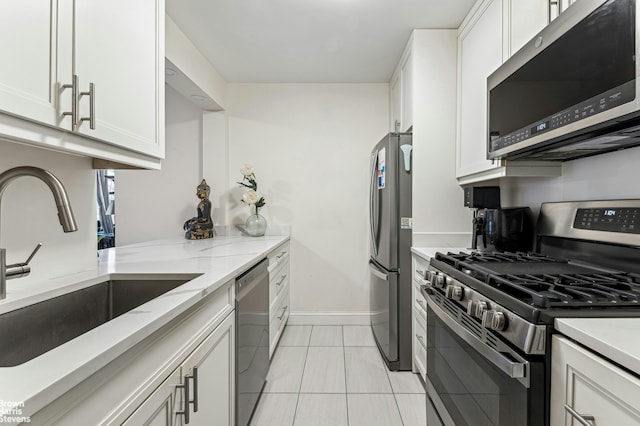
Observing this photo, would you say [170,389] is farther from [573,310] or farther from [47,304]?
[573,310]

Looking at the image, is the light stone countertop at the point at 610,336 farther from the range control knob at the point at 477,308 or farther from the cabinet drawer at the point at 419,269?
the cabinet drawer at the point at 419,269

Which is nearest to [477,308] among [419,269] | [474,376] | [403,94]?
[474,376]

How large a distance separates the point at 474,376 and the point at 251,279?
1.13 m

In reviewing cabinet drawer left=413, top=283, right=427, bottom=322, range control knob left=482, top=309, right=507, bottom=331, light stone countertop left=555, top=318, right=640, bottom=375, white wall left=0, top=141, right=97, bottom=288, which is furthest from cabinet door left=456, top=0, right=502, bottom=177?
white wall left=0, top=141, right=97, bottom=288

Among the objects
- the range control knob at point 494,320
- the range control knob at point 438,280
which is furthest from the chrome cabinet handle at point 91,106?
the range control knob at point 438,280

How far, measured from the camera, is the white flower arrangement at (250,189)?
326 cm

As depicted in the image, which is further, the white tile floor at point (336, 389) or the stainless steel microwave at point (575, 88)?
the white tile floor at point (336, 389)

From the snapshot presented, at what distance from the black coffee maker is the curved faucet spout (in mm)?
1935

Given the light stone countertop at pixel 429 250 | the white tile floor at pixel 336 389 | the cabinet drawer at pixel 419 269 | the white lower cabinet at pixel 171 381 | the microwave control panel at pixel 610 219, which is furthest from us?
the cabinet drawer at pixel 419 269

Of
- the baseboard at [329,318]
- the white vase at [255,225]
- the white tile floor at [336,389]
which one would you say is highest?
the white vase at [255,225]

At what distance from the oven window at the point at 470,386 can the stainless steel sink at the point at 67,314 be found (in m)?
1.07

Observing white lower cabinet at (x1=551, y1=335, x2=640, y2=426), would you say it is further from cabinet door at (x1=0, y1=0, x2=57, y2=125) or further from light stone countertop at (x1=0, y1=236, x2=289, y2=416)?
cabinet door at (x1=0, y1=0, x2=57, y2=125)

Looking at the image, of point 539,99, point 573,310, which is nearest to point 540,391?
point 573,310

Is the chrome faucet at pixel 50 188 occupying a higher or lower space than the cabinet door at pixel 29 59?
lower
